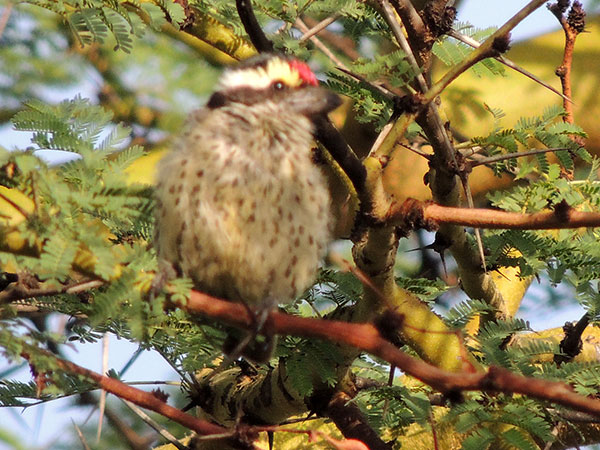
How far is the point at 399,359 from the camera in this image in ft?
6.27

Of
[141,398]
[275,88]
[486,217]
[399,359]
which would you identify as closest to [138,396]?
[141,398]

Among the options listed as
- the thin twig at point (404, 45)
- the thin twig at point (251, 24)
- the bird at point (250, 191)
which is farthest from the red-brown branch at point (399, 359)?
the thin twig at point (404, 45)

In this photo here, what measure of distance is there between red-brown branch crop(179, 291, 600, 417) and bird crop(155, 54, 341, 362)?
49 cm

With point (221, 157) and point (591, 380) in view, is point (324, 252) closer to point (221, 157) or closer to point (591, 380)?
point (221, 157)

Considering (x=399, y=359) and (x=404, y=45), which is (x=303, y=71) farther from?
(x=399, y=359)

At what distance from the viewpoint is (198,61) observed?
5129 millimetres

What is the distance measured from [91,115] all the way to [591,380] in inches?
70.3

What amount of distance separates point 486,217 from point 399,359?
0.70m

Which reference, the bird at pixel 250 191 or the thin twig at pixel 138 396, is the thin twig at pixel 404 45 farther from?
the thin twig at pixel 138 396

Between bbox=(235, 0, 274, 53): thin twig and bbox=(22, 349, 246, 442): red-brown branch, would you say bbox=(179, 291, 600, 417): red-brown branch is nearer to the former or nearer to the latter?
bbox=(22, 349, 246, 442): red-brown branch

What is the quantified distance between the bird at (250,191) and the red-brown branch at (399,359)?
1.61 ft

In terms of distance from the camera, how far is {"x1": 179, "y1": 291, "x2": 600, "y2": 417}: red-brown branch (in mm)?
1703

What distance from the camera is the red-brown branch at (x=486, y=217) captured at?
229 cm

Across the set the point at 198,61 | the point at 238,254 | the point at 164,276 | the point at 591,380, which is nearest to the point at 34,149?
the point at 164,276
